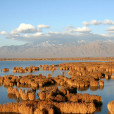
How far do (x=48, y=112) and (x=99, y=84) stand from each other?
1827cm

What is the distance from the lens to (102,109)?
70.3ft

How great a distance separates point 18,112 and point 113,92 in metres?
15.5

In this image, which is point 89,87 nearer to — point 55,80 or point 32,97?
point 55,80

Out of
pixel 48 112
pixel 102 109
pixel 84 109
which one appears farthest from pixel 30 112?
pixel 102 109

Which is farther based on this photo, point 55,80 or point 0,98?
point 55,80

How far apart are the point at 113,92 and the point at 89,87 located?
179 inches

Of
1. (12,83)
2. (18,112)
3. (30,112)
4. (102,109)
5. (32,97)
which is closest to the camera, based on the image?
(30,112)

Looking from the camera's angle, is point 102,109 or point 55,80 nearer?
A: point 102,109

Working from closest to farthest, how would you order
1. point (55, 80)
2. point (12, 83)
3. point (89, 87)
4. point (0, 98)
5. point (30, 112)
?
point (30, 112), point (0, 98), point (89, 87), point (12, 83), point (55, 80)

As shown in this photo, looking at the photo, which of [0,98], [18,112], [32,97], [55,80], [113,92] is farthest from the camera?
[55,80]

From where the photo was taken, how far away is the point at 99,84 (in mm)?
35156

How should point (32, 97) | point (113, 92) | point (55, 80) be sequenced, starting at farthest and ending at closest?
point (55, 80) < point (113, 92) < point (32, 97)

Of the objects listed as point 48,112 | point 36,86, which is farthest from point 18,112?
point 36,86

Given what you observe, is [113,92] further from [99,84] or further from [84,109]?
[84,109]
